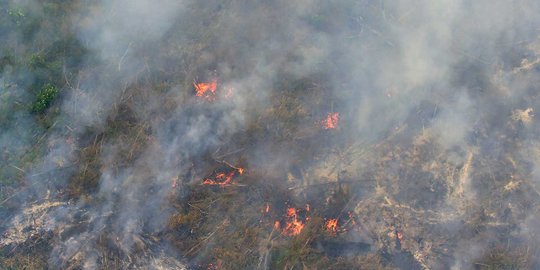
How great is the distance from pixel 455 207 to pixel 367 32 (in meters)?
6.07

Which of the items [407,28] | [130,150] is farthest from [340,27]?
[130,150]

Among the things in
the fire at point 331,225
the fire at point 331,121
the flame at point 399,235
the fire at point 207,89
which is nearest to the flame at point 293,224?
the fire at point 331,225

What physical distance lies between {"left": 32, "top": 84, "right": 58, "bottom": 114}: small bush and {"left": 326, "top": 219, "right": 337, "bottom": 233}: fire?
28.9 feet

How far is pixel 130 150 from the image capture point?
469 inches

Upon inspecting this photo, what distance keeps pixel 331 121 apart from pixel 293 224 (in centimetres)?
326

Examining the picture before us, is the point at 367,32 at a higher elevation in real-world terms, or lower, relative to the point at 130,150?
higher

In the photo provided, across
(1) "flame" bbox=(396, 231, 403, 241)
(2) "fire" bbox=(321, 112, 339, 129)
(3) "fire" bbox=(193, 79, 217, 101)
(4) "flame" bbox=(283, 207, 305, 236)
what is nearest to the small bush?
(3) "fire" bbox=(193, 79, 217, 101)

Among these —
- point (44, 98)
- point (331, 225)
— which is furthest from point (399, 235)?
point (44, 98)

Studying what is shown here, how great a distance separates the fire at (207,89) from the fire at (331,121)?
3397 mm

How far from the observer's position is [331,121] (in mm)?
12477

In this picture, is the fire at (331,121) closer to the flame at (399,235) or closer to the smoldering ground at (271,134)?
the smoldering ground at (271,134)

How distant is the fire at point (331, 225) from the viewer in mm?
11188

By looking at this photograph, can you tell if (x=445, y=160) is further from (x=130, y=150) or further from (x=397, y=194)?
(x=130, y=150)

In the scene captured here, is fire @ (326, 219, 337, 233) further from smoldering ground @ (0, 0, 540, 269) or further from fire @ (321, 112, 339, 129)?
fire @ (321, 112, 339, 129)
